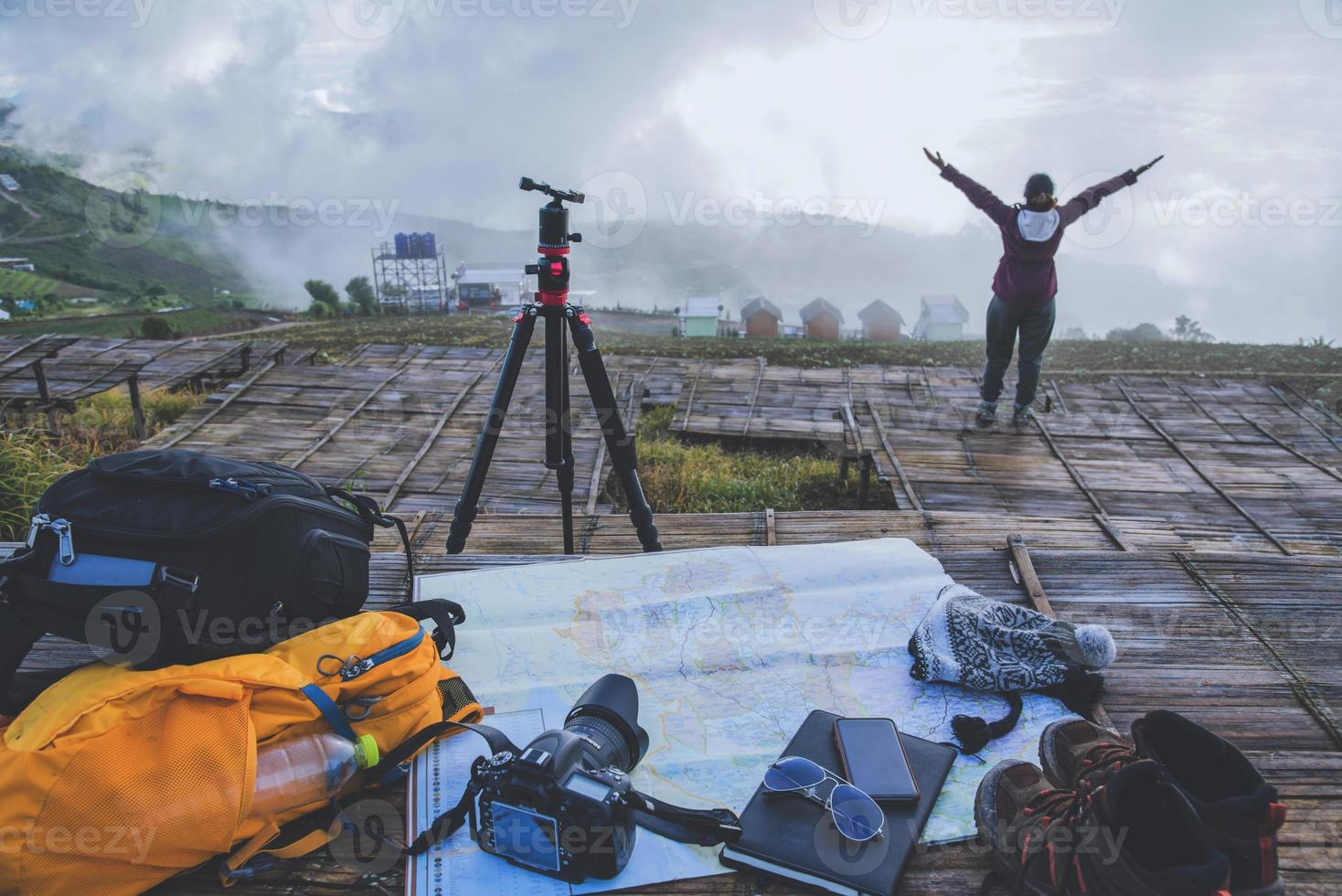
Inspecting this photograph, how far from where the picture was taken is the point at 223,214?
69.1 meters

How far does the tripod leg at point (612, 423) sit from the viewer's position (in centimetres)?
296

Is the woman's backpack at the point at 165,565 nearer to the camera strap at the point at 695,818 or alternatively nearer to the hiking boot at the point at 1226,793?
the camera strap at the point at 695,818

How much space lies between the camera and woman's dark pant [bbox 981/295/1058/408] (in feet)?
19.2

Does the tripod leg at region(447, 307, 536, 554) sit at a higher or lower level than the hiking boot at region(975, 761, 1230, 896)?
higher

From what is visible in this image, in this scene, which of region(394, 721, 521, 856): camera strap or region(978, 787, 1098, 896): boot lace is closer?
region(978, 787, 1098, 896): boot lace

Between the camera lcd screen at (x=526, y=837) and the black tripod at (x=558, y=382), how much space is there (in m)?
1.56

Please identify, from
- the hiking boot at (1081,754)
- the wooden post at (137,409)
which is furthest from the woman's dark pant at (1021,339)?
the wooden post at (137,409)

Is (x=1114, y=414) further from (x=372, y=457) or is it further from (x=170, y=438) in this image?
(x=170, y=438)

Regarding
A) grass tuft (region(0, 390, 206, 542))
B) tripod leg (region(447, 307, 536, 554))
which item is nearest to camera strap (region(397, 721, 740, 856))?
tripod leg (region(447, 307, 536, 554))

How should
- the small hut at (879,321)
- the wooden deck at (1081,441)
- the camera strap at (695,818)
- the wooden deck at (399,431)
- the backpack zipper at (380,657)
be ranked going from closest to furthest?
the camera strap at (695,818) < the backpack zipper at (380,657) < the wooden deck at (1081,441) < the wooden deck at (399,431) < the small hut at (879,321)

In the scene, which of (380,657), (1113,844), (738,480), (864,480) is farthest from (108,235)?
(1113,844)

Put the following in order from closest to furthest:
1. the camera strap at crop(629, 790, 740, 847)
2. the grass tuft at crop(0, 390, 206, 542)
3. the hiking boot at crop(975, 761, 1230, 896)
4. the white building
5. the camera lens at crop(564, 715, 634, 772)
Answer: the hiking boot at crop(975, 761, 1230, 896)
the camera strap at crop(629, 790, 740, 847)
the camera lens at crop(564, 715, 634, 772)
the grass tuft at crop(0, 390, 206, 542)
the white building

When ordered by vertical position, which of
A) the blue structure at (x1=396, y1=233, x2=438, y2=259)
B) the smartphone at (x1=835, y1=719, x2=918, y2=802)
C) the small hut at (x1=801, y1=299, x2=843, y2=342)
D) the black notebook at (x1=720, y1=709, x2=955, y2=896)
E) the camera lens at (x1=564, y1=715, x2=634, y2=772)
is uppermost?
the blue structure at (x1=396, y1=233, x2=438, y2=259)

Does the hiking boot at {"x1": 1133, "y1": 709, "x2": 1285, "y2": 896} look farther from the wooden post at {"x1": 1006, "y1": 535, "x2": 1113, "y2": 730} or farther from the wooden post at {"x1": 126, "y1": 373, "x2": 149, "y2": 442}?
the wooden post at {"x1": 126, "y1": 373, "x2": 149, "y2": 442}
